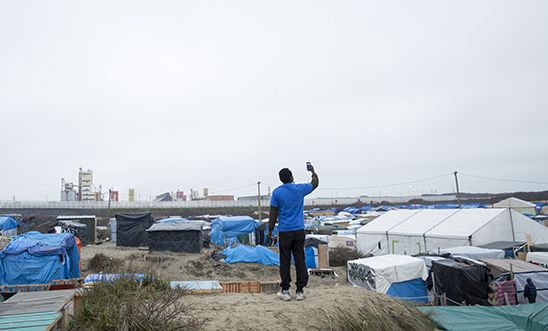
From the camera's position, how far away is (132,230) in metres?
30.9

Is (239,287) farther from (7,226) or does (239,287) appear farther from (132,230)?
(7,226)

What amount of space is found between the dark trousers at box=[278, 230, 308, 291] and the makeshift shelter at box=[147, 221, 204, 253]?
70.7 feet

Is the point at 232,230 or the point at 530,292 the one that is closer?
the point at 530,292

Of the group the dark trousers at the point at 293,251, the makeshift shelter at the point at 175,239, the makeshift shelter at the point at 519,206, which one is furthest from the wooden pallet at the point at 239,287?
the makeshift shelter at the point at 519,206

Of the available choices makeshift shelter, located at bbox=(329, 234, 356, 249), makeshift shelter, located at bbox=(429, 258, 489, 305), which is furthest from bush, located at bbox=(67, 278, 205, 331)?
makeshift shelter, located at bbox=(329, 234, 356, 249)

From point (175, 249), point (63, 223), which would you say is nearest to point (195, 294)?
point (175, 249)

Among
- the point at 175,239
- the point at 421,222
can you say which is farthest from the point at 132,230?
the point at 421,222

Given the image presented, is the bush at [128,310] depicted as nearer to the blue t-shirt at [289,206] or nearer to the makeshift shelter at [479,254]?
the blue t-shirt at [289,206]

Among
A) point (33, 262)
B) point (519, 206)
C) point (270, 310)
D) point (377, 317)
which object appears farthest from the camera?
point (519, 206)

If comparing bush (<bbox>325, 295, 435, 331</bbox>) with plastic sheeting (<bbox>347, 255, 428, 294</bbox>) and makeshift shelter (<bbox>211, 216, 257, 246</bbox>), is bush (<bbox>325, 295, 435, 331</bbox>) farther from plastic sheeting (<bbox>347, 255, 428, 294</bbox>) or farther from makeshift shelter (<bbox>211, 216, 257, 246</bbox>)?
makeshift shelter (<bbox>211, 216, 257, 246</bbox>)

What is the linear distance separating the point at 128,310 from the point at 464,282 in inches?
460

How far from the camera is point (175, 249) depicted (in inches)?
1040

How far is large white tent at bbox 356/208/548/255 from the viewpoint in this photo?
796 inches

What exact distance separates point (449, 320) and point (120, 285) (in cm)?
786
